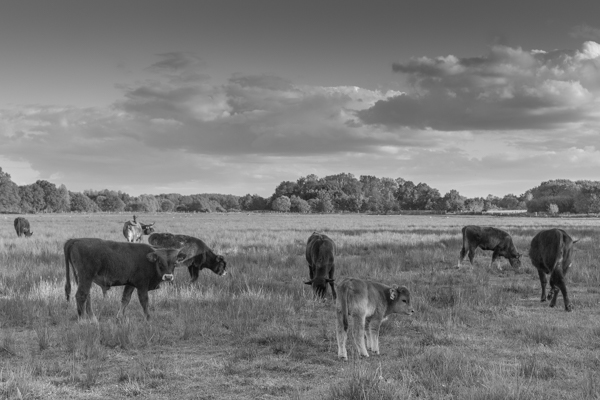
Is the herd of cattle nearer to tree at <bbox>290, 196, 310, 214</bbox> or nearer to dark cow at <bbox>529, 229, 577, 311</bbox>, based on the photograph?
dark cow at <bbox>529, 229, 577, 311</bbox>

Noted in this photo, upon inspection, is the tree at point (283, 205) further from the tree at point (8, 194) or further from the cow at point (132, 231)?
the cow at point (132, 231)

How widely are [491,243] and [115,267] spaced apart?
639 inches

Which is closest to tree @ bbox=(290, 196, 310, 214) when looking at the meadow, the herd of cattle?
the herd of cattle

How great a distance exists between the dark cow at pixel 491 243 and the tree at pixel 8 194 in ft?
475

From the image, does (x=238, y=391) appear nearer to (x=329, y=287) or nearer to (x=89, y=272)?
(x=89, y=272)

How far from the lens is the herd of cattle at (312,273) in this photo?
Result: 7.61m

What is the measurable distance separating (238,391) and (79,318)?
5193mm

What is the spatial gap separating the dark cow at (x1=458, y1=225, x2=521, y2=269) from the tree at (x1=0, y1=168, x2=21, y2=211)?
A: 145 meters

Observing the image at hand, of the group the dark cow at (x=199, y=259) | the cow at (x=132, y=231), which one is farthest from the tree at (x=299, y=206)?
the dark cow at (x=199, y=259)

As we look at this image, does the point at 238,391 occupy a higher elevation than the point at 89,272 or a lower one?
lower

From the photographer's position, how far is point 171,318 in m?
10.1

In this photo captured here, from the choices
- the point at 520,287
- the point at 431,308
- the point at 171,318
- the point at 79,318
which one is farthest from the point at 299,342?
the point at 520,287

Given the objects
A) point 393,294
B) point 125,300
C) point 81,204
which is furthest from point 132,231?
point 81,204

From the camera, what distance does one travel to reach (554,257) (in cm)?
1173
